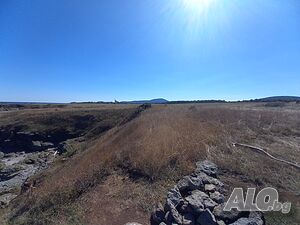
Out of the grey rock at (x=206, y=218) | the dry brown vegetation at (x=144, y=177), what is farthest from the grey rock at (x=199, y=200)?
the dry brown vegetation at (x=144, y=177)

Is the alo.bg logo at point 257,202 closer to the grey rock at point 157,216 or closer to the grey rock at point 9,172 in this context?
the grey rock at point 157,216

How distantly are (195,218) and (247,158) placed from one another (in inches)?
224

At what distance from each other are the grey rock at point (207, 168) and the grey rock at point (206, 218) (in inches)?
117

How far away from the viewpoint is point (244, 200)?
8680mm

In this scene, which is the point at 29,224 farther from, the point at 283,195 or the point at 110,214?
the point at 283,195

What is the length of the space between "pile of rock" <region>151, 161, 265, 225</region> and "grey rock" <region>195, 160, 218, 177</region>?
118 cm

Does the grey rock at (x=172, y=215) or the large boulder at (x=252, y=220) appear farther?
the grey rock at (x=172, y=215)

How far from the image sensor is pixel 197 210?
7.77 meters

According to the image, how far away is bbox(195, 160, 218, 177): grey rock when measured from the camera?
10.6 metres

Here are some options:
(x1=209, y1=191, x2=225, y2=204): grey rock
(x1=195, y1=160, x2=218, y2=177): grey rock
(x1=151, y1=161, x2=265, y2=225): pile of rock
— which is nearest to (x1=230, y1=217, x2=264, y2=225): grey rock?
(x1=151, y1=161, x2=265, y2=225): pile of rock

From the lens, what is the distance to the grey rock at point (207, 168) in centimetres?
1059

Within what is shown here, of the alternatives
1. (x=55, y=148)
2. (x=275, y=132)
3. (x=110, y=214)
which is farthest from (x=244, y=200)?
(x=55, y=148)

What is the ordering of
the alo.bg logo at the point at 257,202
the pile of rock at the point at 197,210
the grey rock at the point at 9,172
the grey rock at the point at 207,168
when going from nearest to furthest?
the pile of rock at the point at 197,210 → the alo.bg logo at the point at 257,202 → the grey rock at the point at 207,168 → the grey rock at the point at 9,172

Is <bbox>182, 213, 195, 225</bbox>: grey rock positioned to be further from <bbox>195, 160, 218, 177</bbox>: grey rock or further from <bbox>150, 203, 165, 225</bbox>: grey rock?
<bbox>195, 160, 218, 177</bbox>: grey rock
